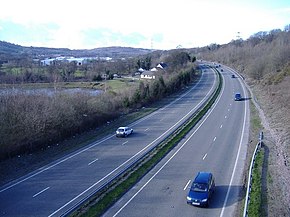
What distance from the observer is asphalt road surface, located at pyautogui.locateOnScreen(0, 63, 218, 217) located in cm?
1872

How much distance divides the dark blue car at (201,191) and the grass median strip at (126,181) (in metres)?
4.07

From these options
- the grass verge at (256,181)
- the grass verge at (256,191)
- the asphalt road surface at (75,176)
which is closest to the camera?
the grass verge at (256,191)

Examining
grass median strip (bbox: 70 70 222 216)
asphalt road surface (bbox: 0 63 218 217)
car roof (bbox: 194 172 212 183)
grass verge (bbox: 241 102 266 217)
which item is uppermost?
car roof (bbox: 194 172 212 183)

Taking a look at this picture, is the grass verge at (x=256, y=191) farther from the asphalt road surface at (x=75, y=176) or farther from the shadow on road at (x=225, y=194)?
the asphalt road surface at (x=75, y=176)

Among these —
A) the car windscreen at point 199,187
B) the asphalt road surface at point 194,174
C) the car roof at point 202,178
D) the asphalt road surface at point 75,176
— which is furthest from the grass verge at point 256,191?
the asphalt road surface at point 75,176

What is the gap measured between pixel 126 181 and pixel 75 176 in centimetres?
373

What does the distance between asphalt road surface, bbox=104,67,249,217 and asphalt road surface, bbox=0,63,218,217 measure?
2.60m

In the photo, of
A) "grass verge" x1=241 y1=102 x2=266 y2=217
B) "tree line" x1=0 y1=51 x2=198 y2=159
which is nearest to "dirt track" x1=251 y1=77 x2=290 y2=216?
"grass verge" x1=241 y1=102 x2=266 y2=217

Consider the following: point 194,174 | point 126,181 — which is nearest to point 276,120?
point 194,174

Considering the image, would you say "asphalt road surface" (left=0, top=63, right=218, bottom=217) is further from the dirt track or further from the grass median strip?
the dirt track

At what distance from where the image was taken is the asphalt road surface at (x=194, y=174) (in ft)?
59.3

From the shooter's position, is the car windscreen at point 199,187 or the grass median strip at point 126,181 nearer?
the grass median strip at point 126,181

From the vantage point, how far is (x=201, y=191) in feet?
61.1

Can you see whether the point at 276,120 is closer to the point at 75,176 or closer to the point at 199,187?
the point at 199,187
